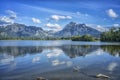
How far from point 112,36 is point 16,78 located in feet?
268

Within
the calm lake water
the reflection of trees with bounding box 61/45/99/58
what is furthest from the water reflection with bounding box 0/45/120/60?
the calm lake water

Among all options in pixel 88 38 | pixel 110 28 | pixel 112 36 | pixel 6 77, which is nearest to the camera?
pixel 6 77

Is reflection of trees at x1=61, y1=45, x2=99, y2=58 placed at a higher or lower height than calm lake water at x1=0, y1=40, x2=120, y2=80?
higher

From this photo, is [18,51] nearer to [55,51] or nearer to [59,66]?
[55,51]

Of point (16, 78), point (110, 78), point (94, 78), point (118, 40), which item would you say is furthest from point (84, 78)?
point (118, 40)

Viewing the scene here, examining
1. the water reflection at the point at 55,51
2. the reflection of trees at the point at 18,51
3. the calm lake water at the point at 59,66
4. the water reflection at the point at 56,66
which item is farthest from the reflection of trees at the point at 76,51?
the reflection of trees at the point at 18,51

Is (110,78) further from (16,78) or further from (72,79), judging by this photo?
(16,78)

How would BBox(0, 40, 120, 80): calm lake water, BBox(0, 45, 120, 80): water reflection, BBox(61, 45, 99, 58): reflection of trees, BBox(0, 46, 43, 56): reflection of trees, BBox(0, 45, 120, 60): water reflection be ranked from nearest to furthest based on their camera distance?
1. BBox(0, 40, 120, 80): calm lake water
2. BBox(0, 45, 120, 80): water reflection
3. BBox(0, 45, 120, 60): water reflection
4. BBox(61, 45, 99, 58): reflection of trees
5. BBox(0, 46, 43, 56): reflection of trees

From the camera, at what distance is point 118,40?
287 ft

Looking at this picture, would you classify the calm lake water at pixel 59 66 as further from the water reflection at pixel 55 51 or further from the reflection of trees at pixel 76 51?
the reflection of trees at pixel 76 51

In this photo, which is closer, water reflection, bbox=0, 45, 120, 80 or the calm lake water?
the calm lake water

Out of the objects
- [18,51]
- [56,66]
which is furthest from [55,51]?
[56,66]

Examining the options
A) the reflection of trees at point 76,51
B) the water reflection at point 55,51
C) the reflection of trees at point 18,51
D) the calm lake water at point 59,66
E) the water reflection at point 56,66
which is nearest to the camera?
the calm lake water at point 59,66

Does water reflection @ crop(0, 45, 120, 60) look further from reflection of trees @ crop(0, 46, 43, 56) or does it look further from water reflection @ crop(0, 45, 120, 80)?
water reflection @ crop(0, 45, 120, 80)
